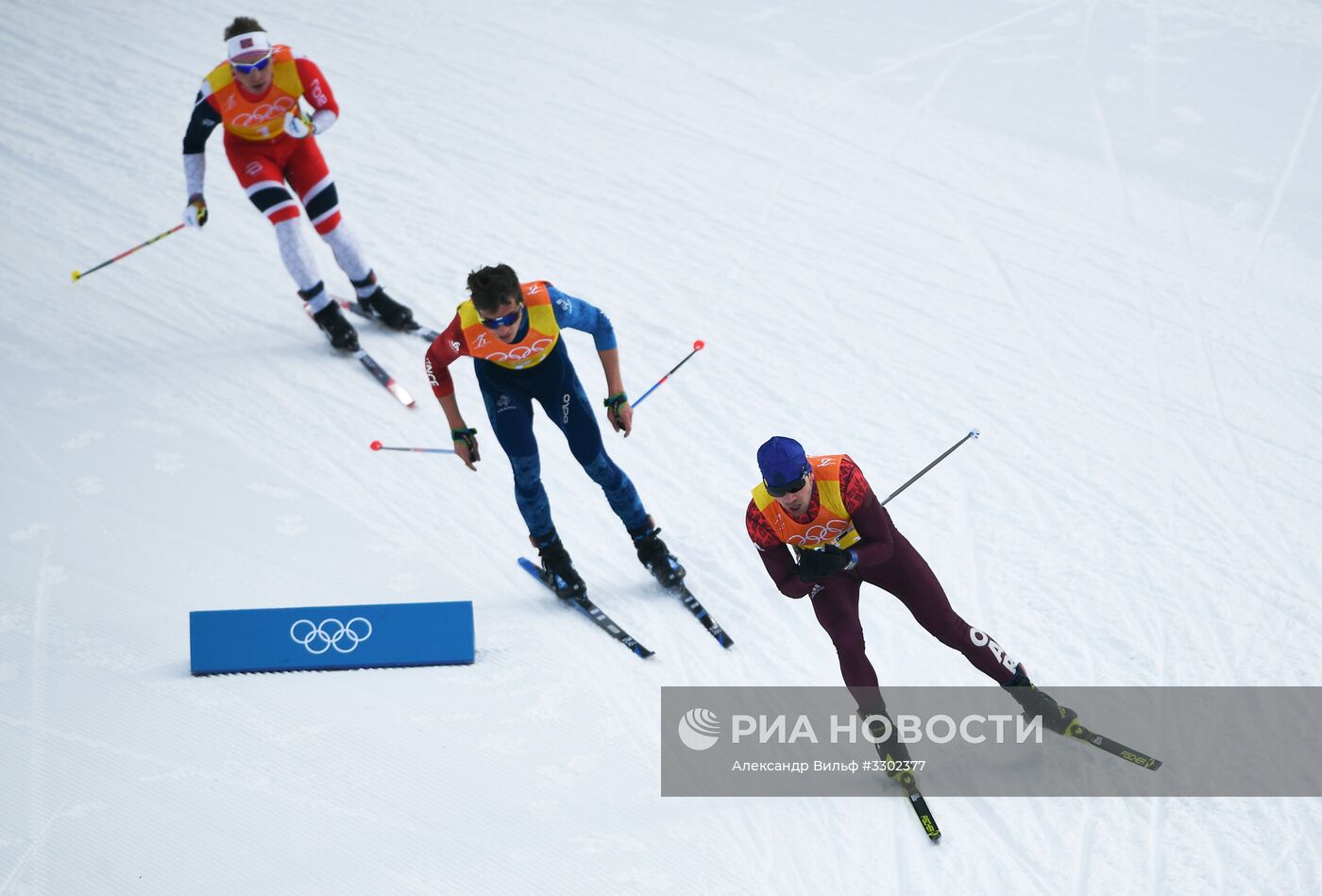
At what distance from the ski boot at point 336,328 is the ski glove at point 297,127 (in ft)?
3.37

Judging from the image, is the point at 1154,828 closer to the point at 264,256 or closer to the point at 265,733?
the point at 265,733

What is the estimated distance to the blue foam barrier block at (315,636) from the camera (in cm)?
477

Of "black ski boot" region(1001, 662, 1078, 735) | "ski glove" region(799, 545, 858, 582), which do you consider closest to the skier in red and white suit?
"ski glove" region(799, 545, 858, 582)

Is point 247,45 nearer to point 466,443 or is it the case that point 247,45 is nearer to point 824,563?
point 466,443

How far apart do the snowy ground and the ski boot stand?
0.12 metres

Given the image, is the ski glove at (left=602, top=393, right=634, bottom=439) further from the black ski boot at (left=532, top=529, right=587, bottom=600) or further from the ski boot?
the ski boot

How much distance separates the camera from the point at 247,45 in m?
5.98

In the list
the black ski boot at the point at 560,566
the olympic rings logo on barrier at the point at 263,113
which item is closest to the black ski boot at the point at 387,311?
the olympic rings logo on barrier at the point at 263,113

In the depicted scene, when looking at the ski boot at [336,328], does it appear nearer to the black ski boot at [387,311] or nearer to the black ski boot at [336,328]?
the black ski boot at [336,328]

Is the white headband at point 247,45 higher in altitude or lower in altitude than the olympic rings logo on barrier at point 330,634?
higher

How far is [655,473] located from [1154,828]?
292 cm

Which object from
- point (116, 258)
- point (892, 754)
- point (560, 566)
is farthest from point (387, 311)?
point (892, 754)

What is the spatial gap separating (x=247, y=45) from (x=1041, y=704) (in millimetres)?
4745

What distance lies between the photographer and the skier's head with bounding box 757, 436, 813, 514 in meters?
3.78
